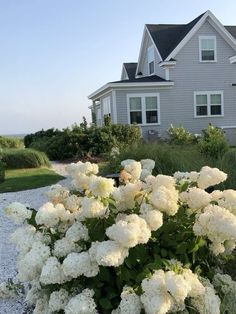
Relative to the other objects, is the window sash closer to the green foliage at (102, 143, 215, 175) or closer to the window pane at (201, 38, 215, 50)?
the window pane at (201, 38, 215, 50)

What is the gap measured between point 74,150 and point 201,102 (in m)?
8.18

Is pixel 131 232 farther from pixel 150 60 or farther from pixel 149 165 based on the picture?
pixel 150 60

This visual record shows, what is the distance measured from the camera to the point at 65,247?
3018 millimetres

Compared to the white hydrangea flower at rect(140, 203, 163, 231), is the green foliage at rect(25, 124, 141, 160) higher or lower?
lower

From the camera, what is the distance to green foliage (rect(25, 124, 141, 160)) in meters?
18.7

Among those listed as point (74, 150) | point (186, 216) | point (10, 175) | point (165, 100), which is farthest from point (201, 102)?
point (186, 216)

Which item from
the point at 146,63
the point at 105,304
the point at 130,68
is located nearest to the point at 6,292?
Answer: the point at 105,304

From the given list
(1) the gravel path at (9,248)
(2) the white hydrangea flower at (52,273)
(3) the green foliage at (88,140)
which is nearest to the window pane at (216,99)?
(3) the green foliage at (88,140)

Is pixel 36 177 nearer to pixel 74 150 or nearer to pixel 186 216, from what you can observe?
pixel 74 150

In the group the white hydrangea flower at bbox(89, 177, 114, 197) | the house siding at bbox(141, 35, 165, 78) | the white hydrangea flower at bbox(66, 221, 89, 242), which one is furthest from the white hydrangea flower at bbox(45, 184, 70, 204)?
the house siding at bbox(141, 35, 165, 78)

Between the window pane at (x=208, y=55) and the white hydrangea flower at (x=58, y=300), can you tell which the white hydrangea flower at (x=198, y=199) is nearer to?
the white hydrangea flower at (x=58, y=300)

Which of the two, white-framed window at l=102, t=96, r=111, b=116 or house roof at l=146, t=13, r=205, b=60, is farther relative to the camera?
house roof at l=146, t=13, r=205, b=60

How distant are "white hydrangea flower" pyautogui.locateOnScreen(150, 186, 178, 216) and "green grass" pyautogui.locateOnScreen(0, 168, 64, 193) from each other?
26.5ft

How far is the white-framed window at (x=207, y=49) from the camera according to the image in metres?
24.2
